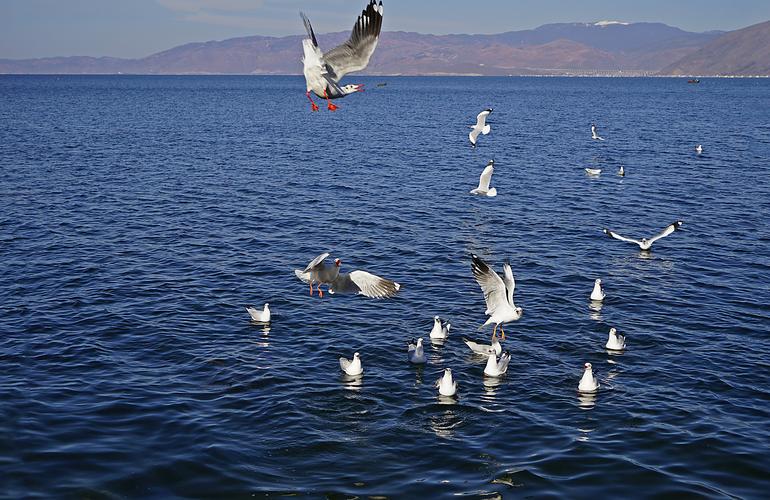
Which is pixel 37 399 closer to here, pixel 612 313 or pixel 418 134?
pixel 612 313

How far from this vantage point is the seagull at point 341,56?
1315 cm

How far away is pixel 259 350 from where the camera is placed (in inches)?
812

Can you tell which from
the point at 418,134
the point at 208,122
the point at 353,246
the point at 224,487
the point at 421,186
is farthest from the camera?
the point at 208,122

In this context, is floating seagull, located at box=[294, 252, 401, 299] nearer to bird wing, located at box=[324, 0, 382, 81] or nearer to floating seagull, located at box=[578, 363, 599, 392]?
floating seagull, located at box=[578, 363, 599, 392]

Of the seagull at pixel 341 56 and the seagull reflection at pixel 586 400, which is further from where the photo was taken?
the seagull reflection at pixel 586 400

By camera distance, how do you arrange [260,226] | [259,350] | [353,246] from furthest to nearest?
[260,226] < [353,246] < [259,350]

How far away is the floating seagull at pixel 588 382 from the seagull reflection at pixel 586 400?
0.10m

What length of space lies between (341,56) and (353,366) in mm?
8152

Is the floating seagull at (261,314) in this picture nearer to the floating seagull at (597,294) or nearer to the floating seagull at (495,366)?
the floating seagull at (495,366)

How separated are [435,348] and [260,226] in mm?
17494

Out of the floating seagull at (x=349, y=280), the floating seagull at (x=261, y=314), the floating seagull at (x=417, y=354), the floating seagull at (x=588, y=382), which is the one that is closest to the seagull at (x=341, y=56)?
the floating seagull at (x=349, y=280)

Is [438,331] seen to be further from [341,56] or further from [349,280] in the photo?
[341,56]

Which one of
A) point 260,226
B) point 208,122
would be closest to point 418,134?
point 208,122

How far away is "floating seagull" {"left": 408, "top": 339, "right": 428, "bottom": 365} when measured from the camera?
64.1 ft
